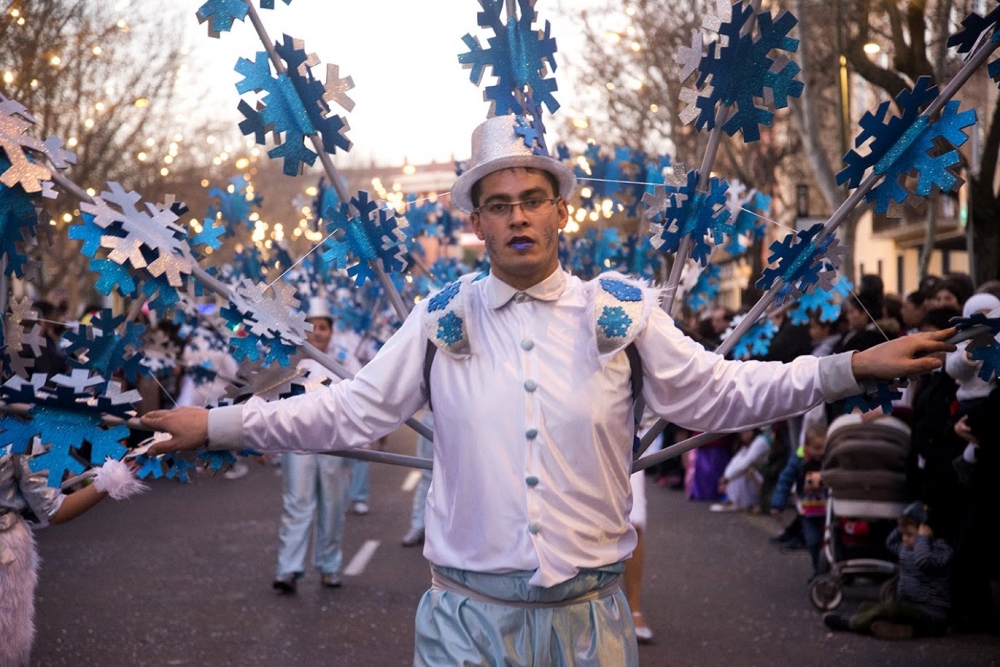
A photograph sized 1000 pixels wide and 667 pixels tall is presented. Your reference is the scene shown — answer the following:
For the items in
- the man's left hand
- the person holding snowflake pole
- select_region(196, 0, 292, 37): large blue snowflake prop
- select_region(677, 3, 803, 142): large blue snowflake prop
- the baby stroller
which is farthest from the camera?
the baby stroller

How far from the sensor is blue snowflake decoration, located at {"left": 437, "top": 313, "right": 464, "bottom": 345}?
4.27 meters

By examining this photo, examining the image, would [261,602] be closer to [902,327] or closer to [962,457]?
[962,457]

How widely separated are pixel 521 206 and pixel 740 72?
0.86 metres

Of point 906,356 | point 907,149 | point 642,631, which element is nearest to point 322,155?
point 907,149

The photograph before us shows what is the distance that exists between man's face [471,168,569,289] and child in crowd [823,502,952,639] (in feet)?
18.3

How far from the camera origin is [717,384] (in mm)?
4168

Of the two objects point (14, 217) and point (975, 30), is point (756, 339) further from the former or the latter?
point (14, 217)

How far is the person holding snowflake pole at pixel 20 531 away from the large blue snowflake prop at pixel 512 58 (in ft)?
6.57

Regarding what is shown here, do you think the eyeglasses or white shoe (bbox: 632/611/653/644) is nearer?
the eyeglasses

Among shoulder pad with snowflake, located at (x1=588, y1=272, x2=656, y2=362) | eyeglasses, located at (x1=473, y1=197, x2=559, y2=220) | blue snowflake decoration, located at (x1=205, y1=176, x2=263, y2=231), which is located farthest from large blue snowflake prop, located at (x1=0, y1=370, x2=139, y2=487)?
blue snowflake decoration, located at (x1=205, y1=176, x2=263, y2=231)

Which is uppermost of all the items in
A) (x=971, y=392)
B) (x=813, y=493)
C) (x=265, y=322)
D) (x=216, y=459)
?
(x=265, y=322)

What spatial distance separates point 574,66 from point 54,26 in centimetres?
1438

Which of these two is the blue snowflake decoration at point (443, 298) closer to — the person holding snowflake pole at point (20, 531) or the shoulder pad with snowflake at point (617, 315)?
the shoulder pad with snowflake at point (617, 315)

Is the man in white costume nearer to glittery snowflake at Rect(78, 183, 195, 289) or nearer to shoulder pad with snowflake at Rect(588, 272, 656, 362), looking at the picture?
shoulder pad with snowflake at Rect(588, 272, 656, 362)
